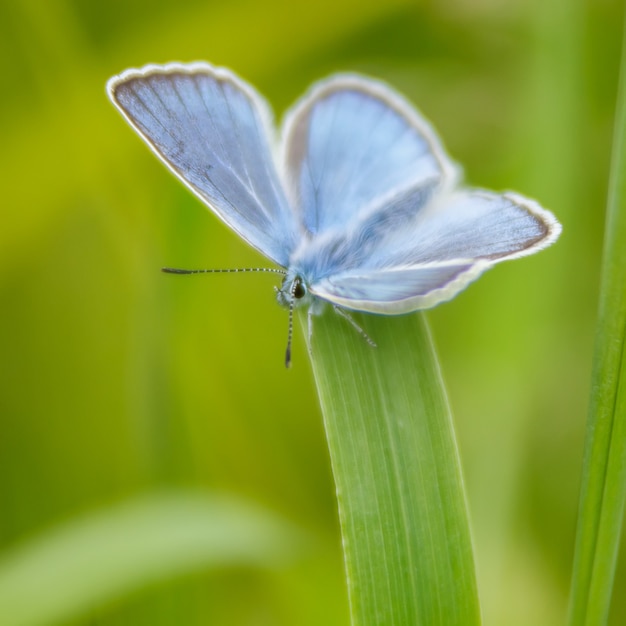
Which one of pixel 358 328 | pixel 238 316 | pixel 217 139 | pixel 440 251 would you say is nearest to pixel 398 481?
pixel 358 328

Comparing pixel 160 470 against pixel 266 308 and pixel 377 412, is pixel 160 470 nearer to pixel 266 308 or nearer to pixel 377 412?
pixel 377 412

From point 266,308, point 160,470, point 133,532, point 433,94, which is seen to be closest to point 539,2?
point 433,94

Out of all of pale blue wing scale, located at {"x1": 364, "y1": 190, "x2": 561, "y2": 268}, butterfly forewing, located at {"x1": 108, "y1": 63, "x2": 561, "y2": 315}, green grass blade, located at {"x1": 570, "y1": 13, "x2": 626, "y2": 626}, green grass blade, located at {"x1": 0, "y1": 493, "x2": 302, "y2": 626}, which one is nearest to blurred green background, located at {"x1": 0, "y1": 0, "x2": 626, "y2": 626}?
green grass blade, located at {"x1": 0, "y1": 493, "x2": 302, "y2": 626}

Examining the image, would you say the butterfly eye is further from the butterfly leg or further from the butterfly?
the butterfly leg

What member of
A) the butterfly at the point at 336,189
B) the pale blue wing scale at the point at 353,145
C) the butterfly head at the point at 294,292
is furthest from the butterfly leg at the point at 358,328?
the pale blue wing scale at the point at 353,145

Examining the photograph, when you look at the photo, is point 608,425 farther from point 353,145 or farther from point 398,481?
point 353,145

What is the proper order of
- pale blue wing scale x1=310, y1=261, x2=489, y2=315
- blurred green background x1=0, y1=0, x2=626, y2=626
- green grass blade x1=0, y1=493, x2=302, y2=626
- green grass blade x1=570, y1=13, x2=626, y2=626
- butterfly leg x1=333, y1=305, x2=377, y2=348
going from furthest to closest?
1. blurred green background x1=0, y1=0, x2=626, y2=626
2. green grass blade x1=0, y1=493, x2=302, y2=626
3. butterfly leg x1=333, y1=305, x2=377, y2=348
4. pale blue wing scale x1=310, y1=261, x2=489, y2=315
5. green grass blade x1=570, y1=13, x2=626, y2=626

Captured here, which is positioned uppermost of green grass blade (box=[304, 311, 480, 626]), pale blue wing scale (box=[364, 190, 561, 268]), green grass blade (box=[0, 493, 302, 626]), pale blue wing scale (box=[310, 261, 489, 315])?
pale blue wing scale (box=[364, 190, 561, 268])
